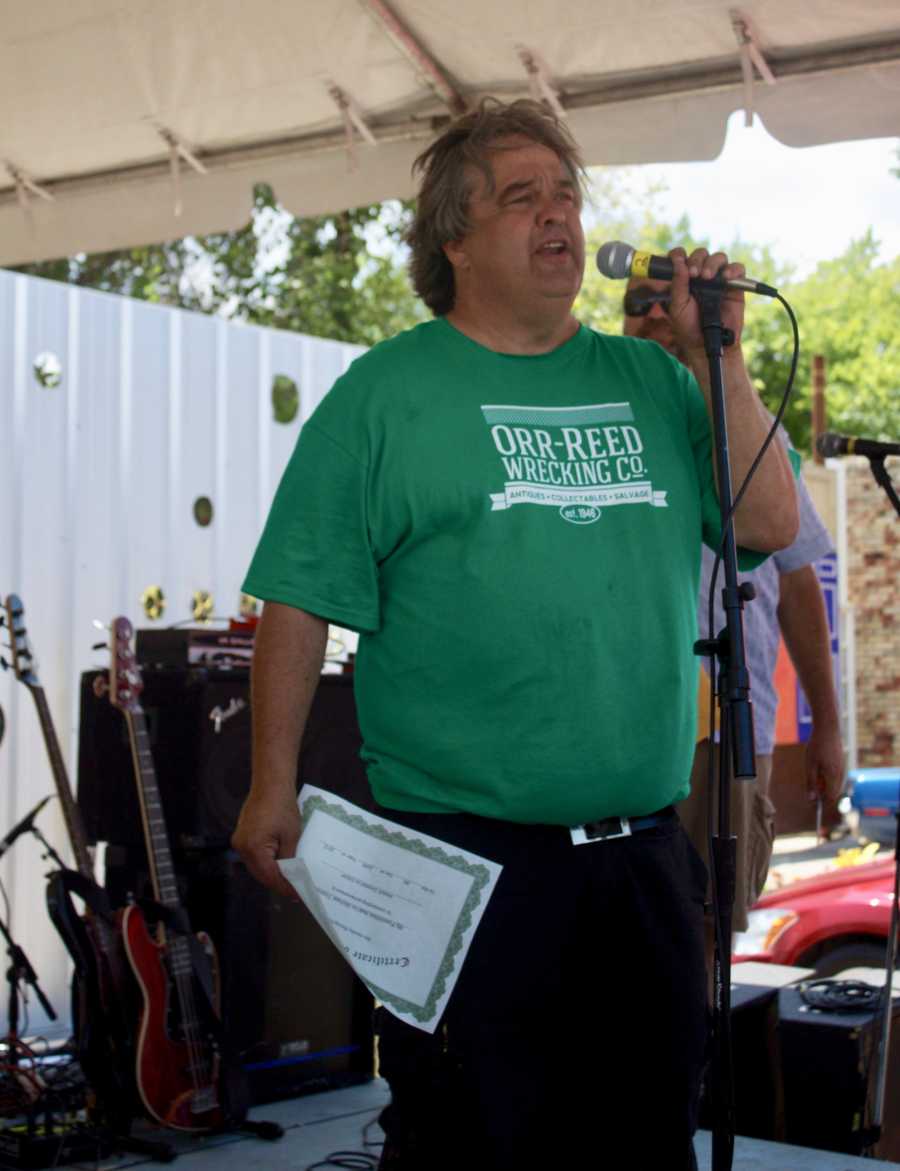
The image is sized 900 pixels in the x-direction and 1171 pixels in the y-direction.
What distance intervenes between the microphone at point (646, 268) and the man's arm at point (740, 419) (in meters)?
0.01

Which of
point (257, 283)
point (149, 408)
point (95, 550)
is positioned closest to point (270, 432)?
point (149, 408)

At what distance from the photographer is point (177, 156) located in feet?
14.6

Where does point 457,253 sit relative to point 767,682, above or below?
above

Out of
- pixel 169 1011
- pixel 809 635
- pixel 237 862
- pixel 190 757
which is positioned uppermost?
pixel 809 635

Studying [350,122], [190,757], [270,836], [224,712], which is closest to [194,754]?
[190,757]

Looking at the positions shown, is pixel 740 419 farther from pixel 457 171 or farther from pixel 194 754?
pixel 194 754

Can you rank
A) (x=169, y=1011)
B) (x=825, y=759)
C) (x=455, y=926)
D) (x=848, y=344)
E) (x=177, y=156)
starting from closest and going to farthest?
1. (x=455, y=926)
2. (x=825, y=759)
3. (x=169, y=1011)
4. (x=177, y=156)
5. (x=848, y=344)

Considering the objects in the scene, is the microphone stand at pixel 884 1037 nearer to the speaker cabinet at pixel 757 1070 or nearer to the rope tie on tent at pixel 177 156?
the speaker cabinet at pixel 757 1070

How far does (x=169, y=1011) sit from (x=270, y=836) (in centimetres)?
217

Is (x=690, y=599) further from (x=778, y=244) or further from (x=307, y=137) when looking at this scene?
(x=778, y=244)

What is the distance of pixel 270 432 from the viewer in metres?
6.71

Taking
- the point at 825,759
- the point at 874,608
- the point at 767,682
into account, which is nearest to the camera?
the point at 825,759

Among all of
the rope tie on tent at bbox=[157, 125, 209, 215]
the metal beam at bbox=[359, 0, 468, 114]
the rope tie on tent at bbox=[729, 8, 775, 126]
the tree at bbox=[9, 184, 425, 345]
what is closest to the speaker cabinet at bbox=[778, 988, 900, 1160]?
the rope tie on tent at bbox=[729, 8, 775, 126]

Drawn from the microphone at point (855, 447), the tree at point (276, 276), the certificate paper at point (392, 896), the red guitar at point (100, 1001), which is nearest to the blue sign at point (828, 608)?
the tree at point (276, 276)
